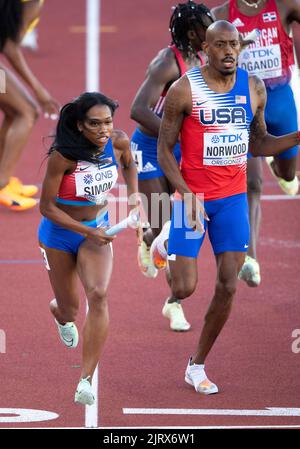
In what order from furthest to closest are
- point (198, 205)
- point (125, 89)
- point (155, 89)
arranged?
point (125, 89) < point (155, 89) < point (198, 205)

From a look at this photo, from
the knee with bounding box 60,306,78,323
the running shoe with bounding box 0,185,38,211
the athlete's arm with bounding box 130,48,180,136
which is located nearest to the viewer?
the knee with bounding box 60,306,78,323

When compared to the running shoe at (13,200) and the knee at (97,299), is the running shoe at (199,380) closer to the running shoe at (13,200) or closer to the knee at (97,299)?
the knee at (97,299)

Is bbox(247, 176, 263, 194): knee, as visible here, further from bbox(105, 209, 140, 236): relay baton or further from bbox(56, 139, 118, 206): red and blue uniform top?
bbox(105, 209, 140, 236): relay baton

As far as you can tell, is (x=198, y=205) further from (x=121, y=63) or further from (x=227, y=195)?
(x=121, y=63)

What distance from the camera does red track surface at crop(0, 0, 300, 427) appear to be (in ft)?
25.1

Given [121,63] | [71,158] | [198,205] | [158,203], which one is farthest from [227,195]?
[121,63]

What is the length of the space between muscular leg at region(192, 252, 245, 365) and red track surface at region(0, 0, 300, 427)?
1.25ft

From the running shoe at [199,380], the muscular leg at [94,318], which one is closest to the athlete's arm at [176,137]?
the muscular leg at [94,318]

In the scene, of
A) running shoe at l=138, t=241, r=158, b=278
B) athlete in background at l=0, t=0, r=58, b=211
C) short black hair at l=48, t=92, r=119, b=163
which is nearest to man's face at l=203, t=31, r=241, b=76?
short black hair at l=48, t=92, r=119, b=163

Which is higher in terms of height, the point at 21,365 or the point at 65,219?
the point at 65,219

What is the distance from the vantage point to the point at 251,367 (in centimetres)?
831

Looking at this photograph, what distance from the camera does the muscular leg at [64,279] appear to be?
25.4ft

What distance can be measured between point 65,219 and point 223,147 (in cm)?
112
